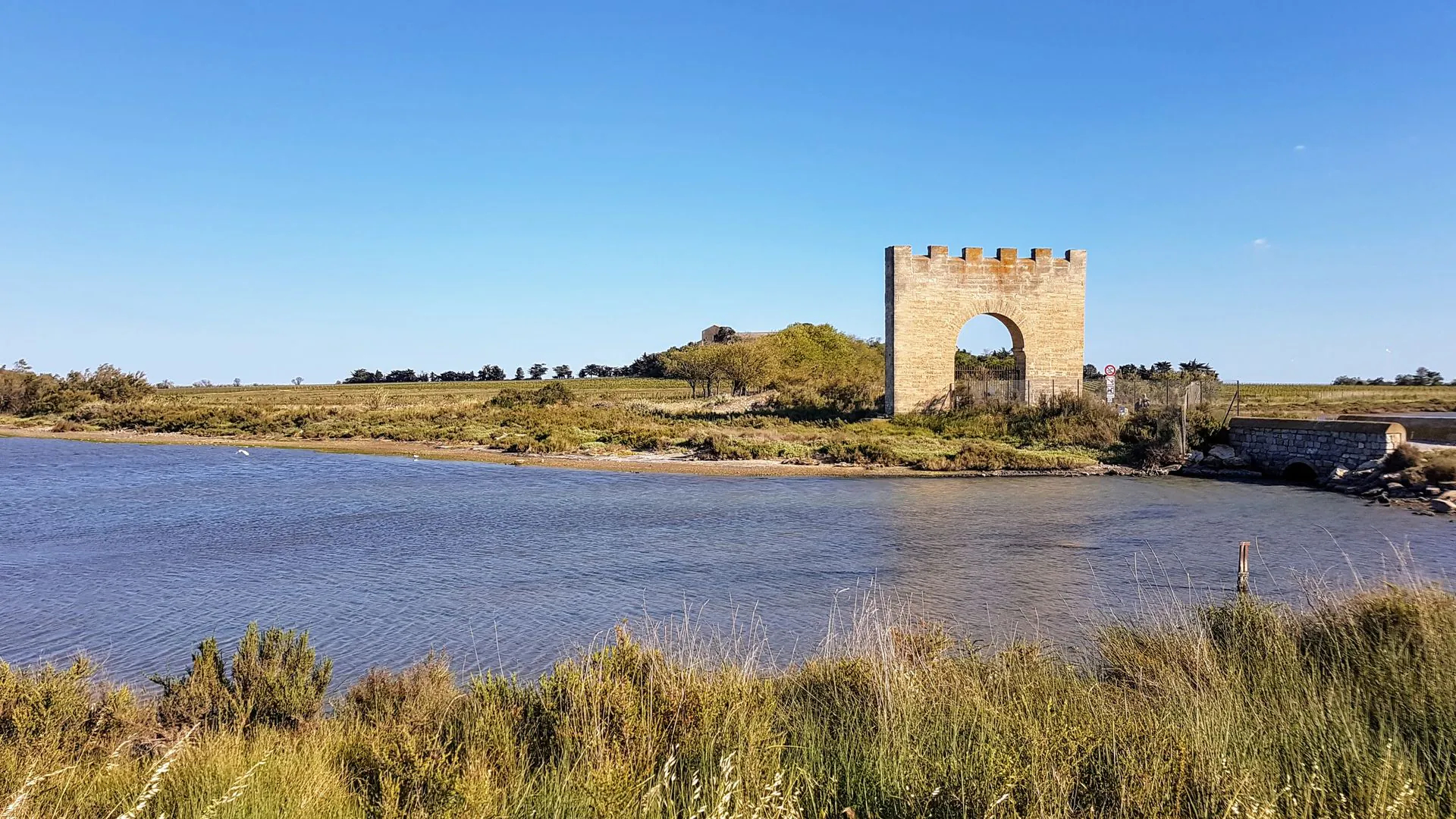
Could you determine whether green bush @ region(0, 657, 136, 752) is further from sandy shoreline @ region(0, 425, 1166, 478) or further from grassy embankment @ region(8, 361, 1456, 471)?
grassy embankment @ region(8, 361, 1456, 471)

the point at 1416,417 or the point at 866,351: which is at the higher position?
the point at 866,351

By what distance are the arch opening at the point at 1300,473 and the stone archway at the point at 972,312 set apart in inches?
330

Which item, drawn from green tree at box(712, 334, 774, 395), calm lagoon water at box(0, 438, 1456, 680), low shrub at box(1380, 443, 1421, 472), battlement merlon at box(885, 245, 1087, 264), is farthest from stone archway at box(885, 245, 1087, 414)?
green tree at box(712, 334, 774, 395)

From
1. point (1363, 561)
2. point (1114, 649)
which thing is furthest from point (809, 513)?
point (1114, 649)

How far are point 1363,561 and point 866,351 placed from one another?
45357mm

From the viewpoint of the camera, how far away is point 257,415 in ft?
143

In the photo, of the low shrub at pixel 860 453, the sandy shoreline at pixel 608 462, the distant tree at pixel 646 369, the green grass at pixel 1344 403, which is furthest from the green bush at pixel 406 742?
the distant tree at pixel 646 369

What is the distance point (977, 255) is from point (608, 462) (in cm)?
1396

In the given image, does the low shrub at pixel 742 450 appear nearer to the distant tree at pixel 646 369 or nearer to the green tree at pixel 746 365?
the green tree at pixel 746 365

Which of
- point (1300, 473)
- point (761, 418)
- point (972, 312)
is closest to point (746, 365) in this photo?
point (761, 418)

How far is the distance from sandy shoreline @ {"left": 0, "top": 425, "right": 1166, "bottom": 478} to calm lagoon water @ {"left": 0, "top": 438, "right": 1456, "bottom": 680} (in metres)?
1.38

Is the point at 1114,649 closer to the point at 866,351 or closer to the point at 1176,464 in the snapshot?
the point at 1176,464

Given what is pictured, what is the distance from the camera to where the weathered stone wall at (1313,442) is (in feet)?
69.7

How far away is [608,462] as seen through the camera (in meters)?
28.0
